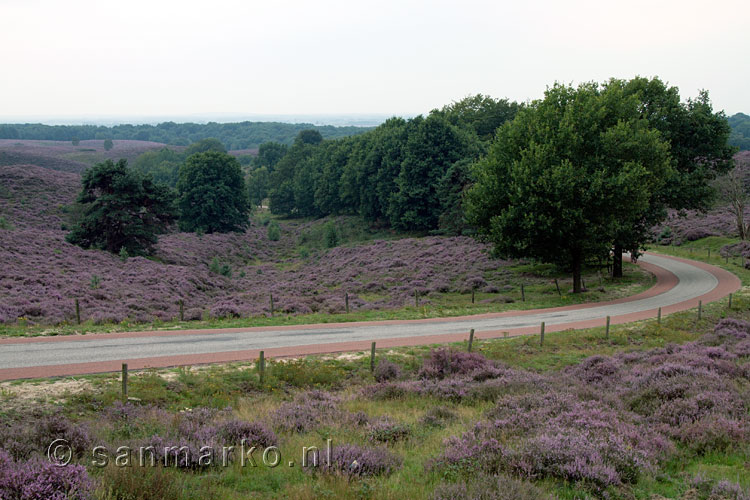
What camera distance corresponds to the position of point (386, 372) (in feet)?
54.3

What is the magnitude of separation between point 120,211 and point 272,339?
115 feet

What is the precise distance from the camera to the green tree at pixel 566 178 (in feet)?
101

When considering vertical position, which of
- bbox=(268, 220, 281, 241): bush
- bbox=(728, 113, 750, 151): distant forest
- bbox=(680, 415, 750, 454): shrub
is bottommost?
bbox=(268, 220, 281, 241): bush

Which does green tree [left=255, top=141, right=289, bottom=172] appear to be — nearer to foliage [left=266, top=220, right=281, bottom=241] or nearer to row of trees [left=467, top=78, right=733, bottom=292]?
foliage [left=266, top=220, right=281, bottom=241]

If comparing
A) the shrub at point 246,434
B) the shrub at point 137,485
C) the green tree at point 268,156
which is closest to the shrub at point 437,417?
the shrub at point 246,434

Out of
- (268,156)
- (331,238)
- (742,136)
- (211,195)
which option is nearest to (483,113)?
(331,238)

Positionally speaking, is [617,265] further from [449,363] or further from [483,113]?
[483,113]

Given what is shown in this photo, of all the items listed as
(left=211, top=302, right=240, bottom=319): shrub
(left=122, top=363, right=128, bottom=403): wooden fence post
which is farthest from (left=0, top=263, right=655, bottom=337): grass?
(left=122, top=363, right=128, bottom=403): wooden fence post

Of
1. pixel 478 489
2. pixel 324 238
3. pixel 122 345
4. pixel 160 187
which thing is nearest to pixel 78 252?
pixel 160 187

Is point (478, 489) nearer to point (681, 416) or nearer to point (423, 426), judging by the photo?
point (423, 426)

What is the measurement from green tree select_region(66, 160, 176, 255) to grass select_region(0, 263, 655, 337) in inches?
1032

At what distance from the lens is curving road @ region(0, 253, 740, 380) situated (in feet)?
52.6

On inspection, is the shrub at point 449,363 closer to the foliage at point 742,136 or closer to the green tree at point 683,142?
the green tree at point 683,142

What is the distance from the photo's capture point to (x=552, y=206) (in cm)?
3089
